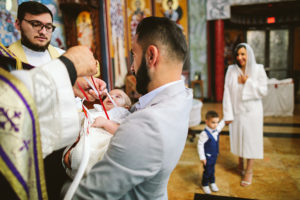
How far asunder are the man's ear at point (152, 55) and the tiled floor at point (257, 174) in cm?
232

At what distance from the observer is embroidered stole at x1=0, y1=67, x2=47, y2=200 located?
0.59 meters

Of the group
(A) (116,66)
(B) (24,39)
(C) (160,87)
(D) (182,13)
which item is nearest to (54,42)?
(B) (24,39)

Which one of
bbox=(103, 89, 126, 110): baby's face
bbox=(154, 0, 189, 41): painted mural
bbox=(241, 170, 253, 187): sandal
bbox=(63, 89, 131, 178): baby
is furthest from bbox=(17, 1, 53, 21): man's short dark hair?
bbox=(154, 0, 189, 41): painted mural

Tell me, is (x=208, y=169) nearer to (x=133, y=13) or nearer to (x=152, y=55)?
(x=152, y=55)

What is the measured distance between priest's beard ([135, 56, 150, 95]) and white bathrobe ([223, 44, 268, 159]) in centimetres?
254

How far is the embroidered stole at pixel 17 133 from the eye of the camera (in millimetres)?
587

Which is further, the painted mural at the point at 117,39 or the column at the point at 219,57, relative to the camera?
the column at the point at 219,57

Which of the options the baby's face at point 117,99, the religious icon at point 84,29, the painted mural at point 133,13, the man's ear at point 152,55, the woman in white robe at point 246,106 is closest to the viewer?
the man's ear at point 152,55

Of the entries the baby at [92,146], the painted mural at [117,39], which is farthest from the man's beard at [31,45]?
the painted mural at [117,39]

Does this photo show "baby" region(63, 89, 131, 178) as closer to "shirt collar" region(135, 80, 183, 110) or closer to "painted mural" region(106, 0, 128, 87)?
"shirt collar" region(135, 80, 183, 110)

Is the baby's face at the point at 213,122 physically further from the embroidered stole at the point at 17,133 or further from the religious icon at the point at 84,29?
the religious icon at the point at 84,29

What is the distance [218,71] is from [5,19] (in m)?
A: 7.67

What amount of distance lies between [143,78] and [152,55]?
12 cm

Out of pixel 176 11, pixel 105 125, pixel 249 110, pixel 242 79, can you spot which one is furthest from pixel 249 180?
pixel 176 11
